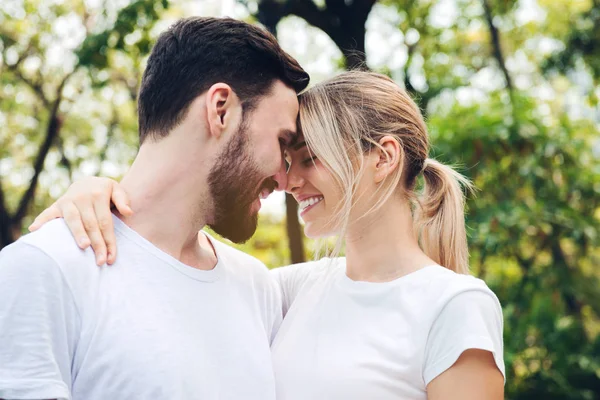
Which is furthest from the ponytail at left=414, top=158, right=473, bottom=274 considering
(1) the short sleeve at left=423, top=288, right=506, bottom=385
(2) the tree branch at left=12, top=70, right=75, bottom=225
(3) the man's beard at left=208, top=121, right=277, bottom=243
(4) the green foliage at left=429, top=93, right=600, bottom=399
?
(2) the tree branch at left=12, top=70, right=75, bottom=225

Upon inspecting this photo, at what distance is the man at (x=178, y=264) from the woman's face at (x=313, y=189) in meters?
0.08

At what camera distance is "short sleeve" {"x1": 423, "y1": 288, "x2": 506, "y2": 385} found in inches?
71.7

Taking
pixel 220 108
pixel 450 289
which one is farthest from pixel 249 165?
pixel 450 289

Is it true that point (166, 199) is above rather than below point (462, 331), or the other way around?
above

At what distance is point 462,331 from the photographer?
1.84 metres

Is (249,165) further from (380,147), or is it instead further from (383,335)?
(383,335)

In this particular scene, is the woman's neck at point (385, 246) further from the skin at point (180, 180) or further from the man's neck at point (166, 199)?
the man's neck at point (166, 199)

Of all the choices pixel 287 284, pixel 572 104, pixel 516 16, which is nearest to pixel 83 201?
pixel 287 284

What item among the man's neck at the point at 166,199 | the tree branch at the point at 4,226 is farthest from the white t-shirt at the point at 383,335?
the tree branch at the point at 4,226

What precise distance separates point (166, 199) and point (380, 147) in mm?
707

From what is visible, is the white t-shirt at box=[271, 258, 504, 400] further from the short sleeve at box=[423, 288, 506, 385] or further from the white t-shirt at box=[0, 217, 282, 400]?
the white t-shirt at box=[0, 217, 282, 400]

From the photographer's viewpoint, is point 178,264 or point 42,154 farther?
point 42,154

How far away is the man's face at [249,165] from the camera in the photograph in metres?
2.05

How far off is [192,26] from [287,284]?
38.8 inches
